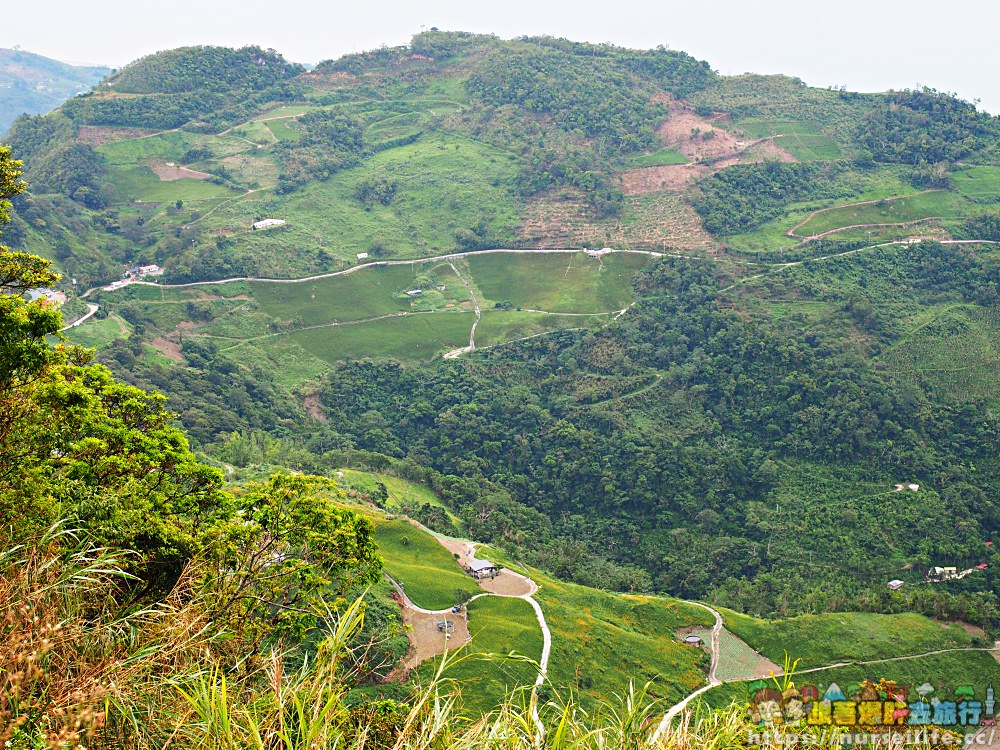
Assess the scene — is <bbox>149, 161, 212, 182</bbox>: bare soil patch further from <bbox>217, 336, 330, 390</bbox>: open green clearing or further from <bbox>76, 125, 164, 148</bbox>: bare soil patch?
<bbox>217, 336, 330, 390</bbox>: open green clearing

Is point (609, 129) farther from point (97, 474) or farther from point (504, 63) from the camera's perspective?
point (97, 474)

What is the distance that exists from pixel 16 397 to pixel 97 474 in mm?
3441

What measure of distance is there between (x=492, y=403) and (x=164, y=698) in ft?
147

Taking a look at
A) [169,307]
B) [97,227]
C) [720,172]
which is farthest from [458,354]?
[97,227]

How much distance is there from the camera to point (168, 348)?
179ft

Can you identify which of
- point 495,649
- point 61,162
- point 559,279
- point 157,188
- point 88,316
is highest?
point 61,162

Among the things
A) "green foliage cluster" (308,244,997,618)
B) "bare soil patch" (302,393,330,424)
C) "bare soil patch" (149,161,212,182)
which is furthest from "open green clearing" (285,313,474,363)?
"bare soil patch" (149,161,212,182)

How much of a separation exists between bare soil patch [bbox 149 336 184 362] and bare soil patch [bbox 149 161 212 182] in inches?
978

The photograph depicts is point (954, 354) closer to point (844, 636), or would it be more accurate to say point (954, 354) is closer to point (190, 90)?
point (844, 636)

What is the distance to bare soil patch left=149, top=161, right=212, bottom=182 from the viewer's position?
243ft

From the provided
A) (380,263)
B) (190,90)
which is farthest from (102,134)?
(380,263)

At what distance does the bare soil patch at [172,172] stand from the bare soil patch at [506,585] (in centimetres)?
5632

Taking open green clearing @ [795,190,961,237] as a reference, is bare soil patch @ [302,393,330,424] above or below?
below

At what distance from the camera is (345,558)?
1745 centimetres
